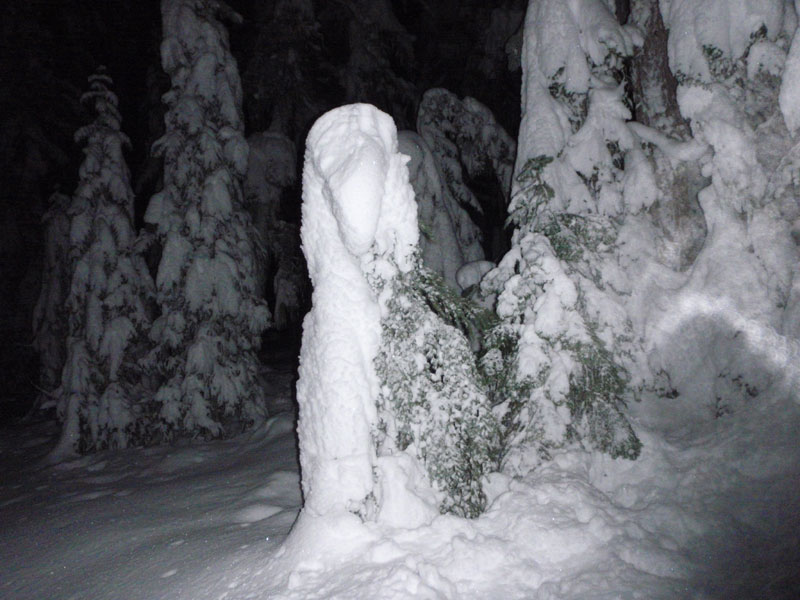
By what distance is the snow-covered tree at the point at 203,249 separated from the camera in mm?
10109

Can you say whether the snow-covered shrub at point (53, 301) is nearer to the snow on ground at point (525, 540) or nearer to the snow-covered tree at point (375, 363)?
the snow on ground at point (525, 540)

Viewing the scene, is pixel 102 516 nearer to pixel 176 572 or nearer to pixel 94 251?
pixel 176 572

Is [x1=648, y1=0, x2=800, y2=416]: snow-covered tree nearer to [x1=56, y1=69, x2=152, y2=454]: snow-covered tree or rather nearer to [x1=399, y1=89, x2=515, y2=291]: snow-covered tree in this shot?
[x1=399, y1=89, x2=515, y2=291]: snow-covered tree

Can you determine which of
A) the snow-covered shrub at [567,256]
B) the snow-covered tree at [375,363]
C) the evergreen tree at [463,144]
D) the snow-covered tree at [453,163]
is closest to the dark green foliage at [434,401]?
the snow-covered tree at [375,363]

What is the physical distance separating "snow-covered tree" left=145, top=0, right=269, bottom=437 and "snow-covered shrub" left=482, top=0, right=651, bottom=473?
6.55 m

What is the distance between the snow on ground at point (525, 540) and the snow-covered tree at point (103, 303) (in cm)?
389

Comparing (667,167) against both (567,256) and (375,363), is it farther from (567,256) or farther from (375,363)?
(375,363)

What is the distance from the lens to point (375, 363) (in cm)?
449

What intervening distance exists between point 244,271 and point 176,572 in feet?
23.3

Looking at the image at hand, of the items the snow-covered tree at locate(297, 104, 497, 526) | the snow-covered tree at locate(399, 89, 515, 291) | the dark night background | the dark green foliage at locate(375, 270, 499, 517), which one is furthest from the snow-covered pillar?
the dark night background

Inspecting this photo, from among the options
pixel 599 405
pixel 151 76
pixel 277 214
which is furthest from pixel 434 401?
pixel 151 76

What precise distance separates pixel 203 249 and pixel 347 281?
7.05 metres

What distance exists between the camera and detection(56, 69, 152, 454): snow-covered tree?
10500 millimetres

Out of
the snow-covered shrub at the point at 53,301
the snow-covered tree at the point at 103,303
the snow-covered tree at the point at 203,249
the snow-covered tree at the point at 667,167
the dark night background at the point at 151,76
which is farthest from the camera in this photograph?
the dark night background at the point at 151,76
